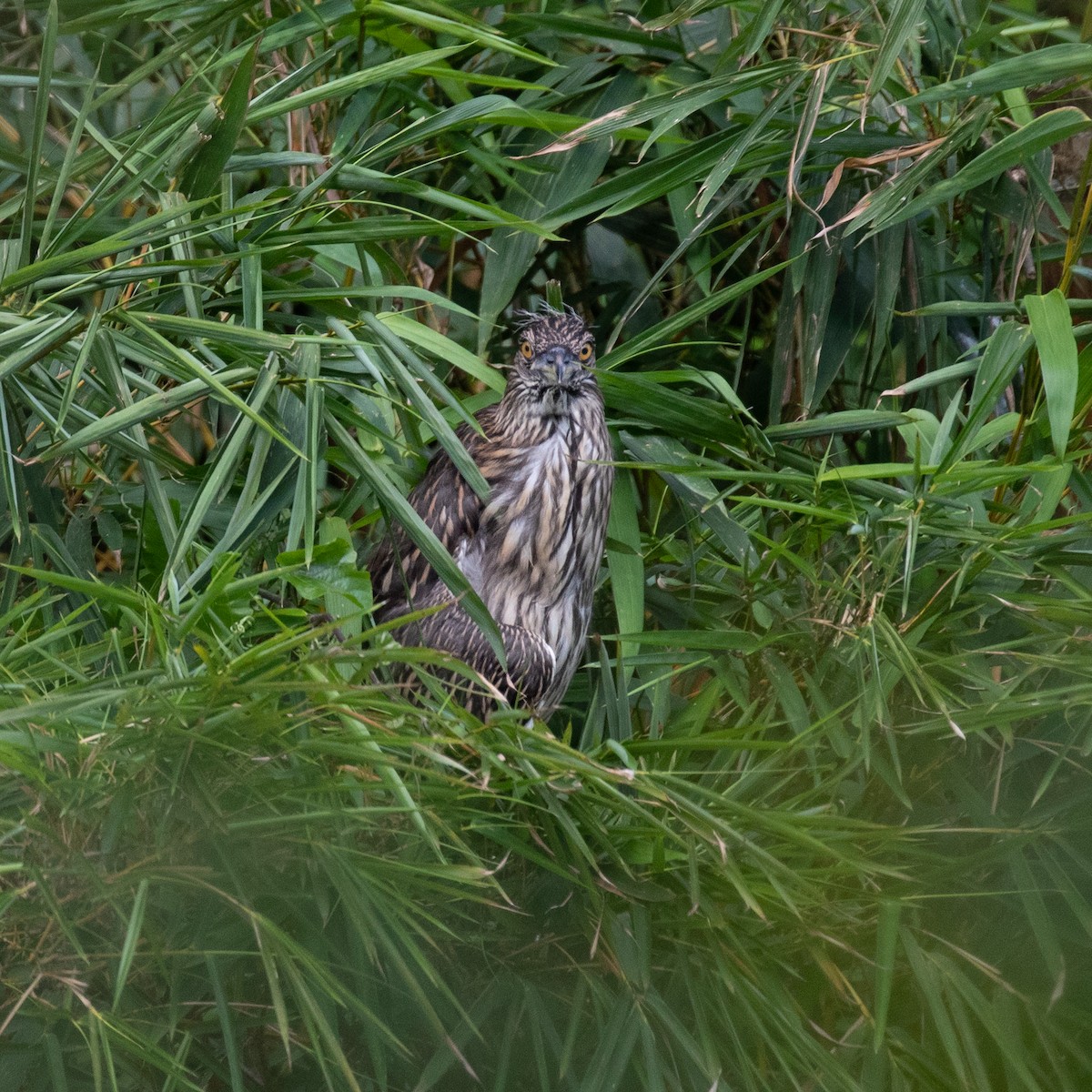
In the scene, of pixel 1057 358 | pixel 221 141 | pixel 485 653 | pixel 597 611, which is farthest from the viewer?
pixel 597 611

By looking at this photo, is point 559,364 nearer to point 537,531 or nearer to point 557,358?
point 557,358

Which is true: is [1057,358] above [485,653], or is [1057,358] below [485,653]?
above

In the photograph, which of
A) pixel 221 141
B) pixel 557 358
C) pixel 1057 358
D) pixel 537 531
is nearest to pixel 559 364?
pixel 557 358

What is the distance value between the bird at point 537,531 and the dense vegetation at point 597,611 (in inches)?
3.0

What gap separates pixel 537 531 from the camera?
2.38 meters

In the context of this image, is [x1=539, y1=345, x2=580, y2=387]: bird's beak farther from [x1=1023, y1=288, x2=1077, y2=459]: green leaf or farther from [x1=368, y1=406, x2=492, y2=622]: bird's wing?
[x1=1023, y1=288, x2=1077, y2=459]: green leaf

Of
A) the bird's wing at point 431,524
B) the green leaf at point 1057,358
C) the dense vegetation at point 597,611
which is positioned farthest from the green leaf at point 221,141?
the green leaf at point 1057,358

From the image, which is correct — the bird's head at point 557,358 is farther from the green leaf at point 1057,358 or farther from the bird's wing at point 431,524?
the green leaf at point 1057,358

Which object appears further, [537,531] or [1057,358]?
[537,531]

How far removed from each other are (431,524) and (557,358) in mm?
347

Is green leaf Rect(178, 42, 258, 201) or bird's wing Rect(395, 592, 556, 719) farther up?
green leaf Rect(178, 42, 258, 201)

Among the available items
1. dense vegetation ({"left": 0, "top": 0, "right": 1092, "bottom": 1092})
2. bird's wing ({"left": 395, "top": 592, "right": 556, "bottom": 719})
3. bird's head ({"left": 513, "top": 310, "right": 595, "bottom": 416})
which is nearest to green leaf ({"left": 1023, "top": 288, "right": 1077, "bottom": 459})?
dense vegetation ({"left": 0, "top": 0, "right": 1092, "bottom": 1092})

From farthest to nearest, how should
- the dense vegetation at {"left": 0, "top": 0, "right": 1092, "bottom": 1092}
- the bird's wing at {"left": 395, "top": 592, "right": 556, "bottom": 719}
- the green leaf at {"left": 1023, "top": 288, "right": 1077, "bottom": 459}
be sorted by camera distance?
the bird's wing at {"left": 395, "top": 592, "right": 556, "bottom": 719}
the green leaf at {"left": 1023, "top": 288, "right": 1077, "bottom": 459}
the dense vegetation at {"left": 0, "top": 0, "right": 1092, "bottom": 1092}

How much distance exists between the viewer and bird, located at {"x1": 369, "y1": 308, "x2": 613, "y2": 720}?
92.8 inches
